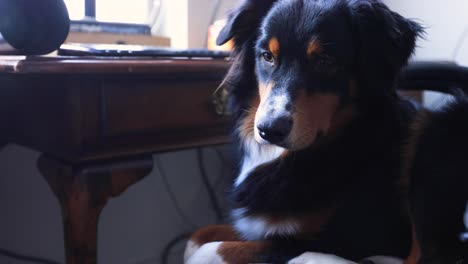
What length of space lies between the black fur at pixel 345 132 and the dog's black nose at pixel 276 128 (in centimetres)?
7

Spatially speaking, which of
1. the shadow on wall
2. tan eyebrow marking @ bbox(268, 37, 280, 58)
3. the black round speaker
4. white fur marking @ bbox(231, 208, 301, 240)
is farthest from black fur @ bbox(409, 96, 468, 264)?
the shadow on wall

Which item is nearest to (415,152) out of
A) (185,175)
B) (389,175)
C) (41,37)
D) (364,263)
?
(389,175)

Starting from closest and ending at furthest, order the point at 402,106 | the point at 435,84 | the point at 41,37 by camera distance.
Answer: the point at 41,37 < the point at 402,106 < the point at 435,84

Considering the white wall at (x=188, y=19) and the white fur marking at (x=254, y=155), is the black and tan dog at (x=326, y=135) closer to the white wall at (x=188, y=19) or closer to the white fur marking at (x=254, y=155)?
the white fur marking at (x=254, y=155)

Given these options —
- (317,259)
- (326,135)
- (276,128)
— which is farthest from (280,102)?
(317,259)

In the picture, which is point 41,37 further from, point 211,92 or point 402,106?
point 402,106

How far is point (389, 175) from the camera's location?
0.94 meters

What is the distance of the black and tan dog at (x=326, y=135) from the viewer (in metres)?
0.85

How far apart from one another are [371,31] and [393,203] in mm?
342

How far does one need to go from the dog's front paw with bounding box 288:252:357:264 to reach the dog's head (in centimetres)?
19

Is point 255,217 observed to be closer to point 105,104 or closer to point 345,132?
point 345,132

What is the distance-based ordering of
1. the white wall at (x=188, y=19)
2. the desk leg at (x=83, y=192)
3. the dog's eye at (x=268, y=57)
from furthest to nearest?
the white wall at (x=188, y=19) < the dog's eye at (x=268, y=57) < the desk leg at (x=83, y=192)

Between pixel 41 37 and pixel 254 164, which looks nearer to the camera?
pixel 41 37

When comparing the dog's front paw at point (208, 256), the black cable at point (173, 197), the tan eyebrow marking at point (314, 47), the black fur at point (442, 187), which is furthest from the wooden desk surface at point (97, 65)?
the black cable at point (173, 197)
